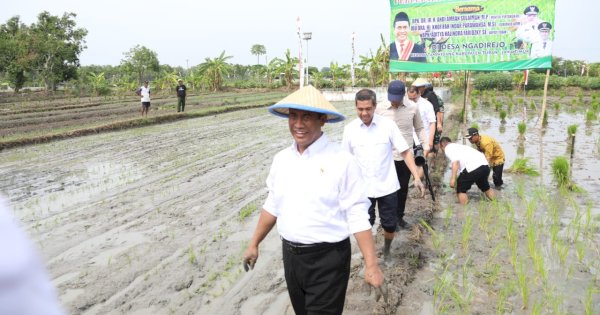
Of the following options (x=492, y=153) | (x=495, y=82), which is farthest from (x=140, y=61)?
(x=492, y=153)

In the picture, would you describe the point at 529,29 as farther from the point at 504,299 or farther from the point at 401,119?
the point at 504,299

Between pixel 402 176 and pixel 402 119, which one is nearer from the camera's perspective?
pixel 402 176

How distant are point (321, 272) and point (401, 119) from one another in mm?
2723

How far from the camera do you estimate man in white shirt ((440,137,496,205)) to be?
569 cm

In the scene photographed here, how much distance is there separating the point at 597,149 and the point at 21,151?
1217 centimetres

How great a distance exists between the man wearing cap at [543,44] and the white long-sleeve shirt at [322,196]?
7.98 metres

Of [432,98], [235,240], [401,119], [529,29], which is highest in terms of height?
[529,29]

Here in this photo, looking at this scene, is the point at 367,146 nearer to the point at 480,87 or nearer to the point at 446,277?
the point at 446,277

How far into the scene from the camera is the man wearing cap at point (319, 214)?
6.98ft

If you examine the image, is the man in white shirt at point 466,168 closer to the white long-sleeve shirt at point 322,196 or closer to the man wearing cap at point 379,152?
the man wearing cap at point 379,152

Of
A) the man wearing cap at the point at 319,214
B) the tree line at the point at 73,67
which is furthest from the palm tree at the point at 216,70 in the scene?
the man wearing cap at the point at 319,214

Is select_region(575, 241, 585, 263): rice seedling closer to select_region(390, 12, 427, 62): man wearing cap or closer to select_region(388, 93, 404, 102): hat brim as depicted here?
select_region(388, 93, 404, 102): hat brim

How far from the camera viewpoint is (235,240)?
4613 millimetres

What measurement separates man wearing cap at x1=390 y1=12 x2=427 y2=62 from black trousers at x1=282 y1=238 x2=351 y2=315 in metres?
7.20
